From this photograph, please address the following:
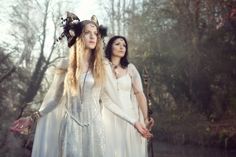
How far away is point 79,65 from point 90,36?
0.27 metres

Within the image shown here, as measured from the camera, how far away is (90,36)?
3992 millimetres

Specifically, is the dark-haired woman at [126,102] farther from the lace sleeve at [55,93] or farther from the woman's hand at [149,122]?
the lace sleeve at [55,93]

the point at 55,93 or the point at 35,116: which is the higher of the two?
the point at 55,93

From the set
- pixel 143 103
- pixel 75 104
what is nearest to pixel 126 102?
pixel 143 103

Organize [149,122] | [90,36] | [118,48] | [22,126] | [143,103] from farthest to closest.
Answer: [118,48] → [143,103] → [149,122] → [90,36] → [22,126]

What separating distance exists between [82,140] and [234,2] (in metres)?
13.4

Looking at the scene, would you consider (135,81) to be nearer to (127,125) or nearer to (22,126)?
(127,125)

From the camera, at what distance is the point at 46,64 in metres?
27.4

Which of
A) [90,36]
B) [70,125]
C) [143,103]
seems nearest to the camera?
[70,125]

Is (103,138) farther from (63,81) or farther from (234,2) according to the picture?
(234,2)

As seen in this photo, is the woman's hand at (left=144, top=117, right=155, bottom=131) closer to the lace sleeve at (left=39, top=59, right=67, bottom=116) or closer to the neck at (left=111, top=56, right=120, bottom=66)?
the neck at (left=111, top=56, right=120, bottom=66)

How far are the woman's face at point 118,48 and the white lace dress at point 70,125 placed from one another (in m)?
2.14

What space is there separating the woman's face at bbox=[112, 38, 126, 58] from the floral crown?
1.89 metres

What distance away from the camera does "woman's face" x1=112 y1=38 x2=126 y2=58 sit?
616 centimetres
